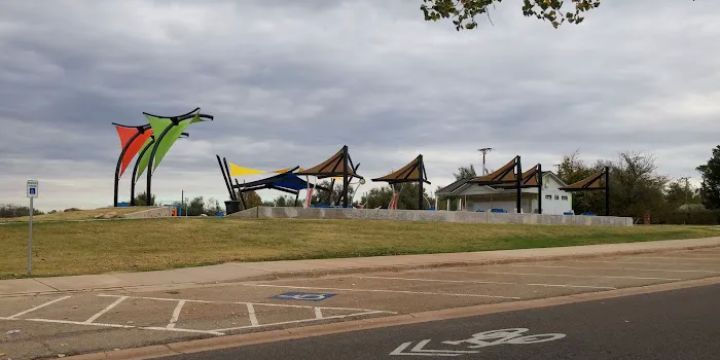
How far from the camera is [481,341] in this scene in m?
7.82

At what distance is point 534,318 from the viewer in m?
9.55

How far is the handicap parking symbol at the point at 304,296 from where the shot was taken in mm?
11344

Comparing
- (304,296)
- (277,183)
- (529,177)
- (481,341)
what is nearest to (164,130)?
(277,183)

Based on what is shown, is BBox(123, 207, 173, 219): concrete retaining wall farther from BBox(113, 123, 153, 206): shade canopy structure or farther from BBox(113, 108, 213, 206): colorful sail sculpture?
BBox(113, 123, 153, 206): shade canopy structure

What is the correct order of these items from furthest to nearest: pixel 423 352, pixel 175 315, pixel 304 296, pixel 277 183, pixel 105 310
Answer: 1. pixel 277 183
2. pixel 304 296
3. pixel 105 310
4. pixel 175 315
5. pixel 423 352

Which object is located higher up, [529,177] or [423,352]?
[529,177]

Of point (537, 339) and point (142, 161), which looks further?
point (142, 161)

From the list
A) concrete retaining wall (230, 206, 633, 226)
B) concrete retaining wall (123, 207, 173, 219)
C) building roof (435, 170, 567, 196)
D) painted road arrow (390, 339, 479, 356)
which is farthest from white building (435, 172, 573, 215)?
painted road arrow (390, 339, 479, 356)

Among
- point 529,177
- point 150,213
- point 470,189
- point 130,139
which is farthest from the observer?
point 470,189

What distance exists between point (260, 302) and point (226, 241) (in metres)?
10.4

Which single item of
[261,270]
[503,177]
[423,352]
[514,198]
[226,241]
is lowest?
[423,352]

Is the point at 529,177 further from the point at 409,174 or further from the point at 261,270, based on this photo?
the point at 261,270

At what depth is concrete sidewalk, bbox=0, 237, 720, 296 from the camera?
1226cm

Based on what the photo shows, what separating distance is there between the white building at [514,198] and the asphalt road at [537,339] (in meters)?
49.9
